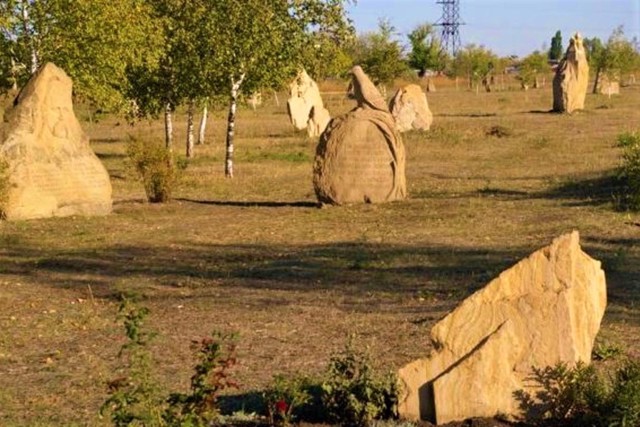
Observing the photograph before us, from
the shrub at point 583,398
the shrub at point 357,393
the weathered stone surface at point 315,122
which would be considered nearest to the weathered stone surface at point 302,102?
the weathered stone surface at point 315,122

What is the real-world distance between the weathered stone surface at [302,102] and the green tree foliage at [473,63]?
143ft

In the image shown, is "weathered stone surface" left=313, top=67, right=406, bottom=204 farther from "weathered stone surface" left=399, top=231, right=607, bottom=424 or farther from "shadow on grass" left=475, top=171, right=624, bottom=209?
"weathered stone surface" left=399, top=231, right=607, bottom=424

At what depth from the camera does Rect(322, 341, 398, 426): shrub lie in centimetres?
655

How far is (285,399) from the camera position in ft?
21.5

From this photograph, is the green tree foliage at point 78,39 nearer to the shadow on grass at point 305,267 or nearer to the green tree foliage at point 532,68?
the shadow on grass at point 305,267

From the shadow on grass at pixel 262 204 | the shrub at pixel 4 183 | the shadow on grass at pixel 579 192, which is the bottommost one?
the shadow on grass at pixel 262 204

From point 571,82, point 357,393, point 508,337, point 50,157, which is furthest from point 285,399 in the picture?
point 571,82

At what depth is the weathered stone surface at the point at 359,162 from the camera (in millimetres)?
19016

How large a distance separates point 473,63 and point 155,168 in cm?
6864

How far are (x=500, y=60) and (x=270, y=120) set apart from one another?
50824 mm

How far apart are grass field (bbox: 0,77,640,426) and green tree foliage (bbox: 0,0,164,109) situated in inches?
104

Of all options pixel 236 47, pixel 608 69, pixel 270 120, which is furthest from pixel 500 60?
pixel 236 47

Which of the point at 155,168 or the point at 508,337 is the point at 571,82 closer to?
the point at 155,168

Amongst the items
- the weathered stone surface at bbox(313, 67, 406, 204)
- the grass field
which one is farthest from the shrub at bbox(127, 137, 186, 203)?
the weathered stone surface at bbox(313, 67, 406, 204)
